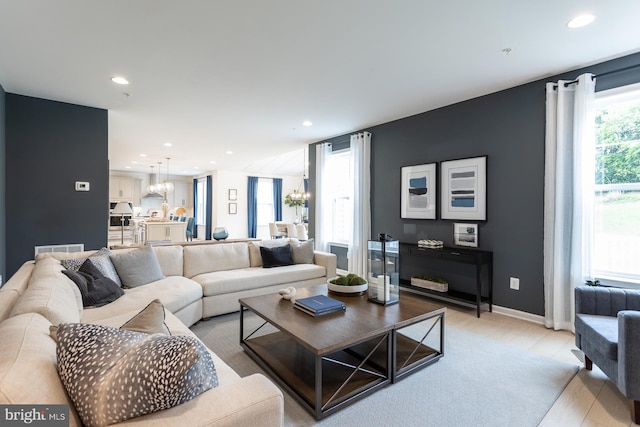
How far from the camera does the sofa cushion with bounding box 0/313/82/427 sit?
80 centimetres

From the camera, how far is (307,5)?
2.14 metres

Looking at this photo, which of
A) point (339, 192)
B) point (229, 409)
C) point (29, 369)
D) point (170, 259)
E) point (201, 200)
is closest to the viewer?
point (29, 369)

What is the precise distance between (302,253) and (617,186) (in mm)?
3562

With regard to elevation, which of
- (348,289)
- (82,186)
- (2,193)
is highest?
(82,186)

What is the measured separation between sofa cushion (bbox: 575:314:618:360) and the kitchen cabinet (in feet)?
22.5

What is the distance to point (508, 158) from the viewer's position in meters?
3.62

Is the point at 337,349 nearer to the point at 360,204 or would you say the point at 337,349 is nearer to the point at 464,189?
the point at 464,189

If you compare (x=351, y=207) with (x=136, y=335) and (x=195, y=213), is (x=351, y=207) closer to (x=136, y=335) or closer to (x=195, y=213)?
(x=136, y=335)

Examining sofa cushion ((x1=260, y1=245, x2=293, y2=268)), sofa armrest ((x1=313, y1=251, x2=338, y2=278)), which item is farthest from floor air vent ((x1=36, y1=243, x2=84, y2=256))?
sofa armrest ((x1=313, y1=251, x2=338, y2=278))

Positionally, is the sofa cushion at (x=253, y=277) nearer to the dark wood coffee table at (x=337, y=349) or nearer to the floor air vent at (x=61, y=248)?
the dark wood coffee table at (x=337, y=349)

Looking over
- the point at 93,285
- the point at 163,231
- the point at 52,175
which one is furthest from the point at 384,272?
the point at 163,231

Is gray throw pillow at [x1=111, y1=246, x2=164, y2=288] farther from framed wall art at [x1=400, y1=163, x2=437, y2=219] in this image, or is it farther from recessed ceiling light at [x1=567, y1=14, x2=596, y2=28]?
recessed ceiling light at [x1=567, y1=14, x2=596, y2=28]

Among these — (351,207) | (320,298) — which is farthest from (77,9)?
(351,207)

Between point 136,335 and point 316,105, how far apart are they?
12.1 feet
